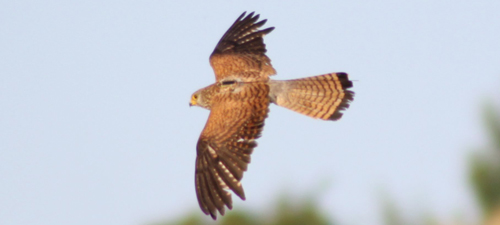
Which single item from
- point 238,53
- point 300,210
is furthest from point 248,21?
point 300,210

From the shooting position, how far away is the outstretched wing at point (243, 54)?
1152 cm

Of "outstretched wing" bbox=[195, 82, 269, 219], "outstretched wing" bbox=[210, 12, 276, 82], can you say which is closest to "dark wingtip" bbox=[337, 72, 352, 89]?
"outstretched wing" bbox=[210, 12, 276, 82]

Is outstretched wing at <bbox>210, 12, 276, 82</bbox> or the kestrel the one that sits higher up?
outstretched wing at <bbox>210, 12, 276, 82</bbox>

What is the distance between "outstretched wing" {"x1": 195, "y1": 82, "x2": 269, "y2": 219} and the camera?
1032 centimetres

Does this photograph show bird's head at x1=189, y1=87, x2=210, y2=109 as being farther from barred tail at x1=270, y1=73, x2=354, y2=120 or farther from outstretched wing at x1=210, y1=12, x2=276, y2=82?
barred tail at x1=270, y1=73, x2=354, y2=120

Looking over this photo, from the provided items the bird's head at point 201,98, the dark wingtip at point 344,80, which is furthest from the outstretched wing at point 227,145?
the dark wingtip at point 344,80

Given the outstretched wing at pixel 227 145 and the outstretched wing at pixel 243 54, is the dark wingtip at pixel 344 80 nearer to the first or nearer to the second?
the outstretched wing at pixel 243 54

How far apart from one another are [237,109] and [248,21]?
2066mm

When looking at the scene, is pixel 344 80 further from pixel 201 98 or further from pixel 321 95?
pixel 201 98

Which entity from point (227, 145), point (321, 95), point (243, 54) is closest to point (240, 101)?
point (227, 145)

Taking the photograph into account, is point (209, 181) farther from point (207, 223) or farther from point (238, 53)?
point (207, 223)

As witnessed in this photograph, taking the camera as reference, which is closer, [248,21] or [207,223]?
[248,21]

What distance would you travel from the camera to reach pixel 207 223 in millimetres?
19422

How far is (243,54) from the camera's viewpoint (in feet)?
39.5
